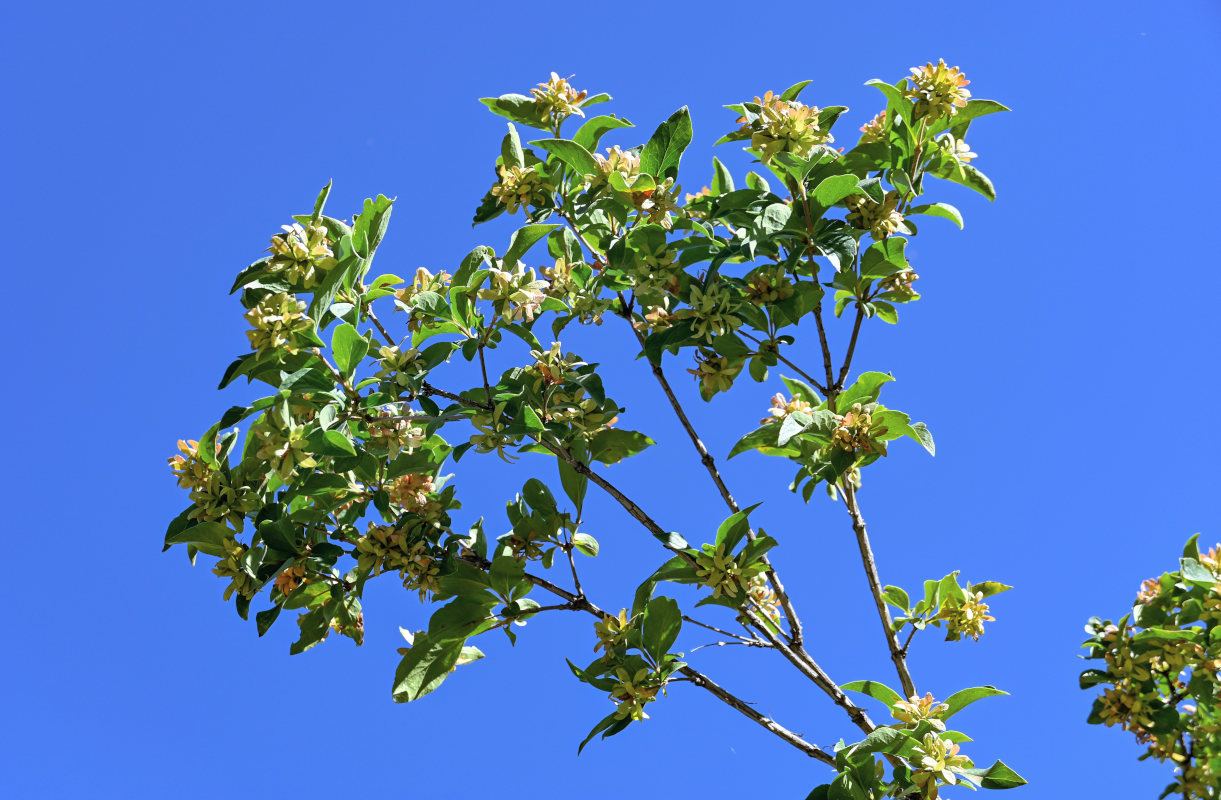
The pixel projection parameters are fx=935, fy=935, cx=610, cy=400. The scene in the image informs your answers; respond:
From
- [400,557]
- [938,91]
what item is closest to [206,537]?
[400,557]

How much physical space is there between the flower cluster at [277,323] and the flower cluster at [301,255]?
2.7 inches

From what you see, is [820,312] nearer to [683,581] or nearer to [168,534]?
[683,581]

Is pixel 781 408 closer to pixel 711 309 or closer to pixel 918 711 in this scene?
pixel 711 309

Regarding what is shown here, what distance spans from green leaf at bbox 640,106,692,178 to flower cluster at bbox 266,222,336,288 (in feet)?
2.12

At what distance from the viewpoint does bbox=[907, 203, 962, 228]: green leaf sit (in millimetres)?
1938

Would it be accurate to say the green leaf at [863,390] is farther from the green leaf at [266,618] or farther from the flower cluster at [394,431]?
the green leaf at [266,618]

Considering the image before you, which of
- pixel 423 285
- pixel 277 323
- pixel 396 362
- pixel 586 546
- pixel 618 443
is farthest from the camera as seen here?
pixel 586 546

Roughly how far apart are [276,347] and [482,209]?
66 centimetres

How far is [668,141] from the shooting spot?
1866mm

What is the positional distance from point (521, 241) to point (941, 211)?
0.87 m

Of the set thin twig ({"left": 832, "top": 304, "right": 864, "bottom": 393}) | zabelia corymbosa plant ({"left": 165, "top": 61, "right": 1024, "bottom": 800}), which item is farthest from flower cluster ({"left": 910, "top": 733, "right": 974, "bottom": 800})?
thin twig ({"left": 832, "top": 304, "right": 864, "bottom": 393})

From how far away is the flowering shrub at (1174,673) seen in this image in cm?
195

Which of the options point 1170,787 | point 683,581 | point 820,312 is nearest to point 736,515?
point 683,581

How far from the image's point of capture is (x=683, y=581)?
180 cm
